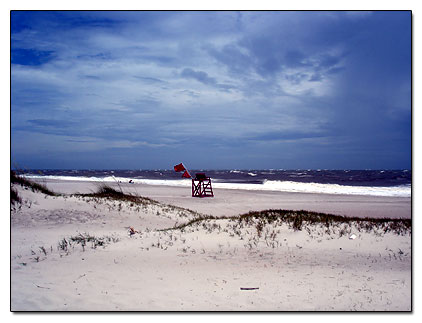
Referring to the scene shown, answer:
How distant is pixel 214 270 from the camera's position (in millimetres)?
6656

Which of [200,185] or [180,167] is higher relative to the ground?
[180,167]

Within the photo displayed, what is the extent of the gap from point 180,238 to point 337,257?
13.0 feet

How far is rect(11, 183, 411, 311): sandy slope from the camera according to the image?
532 cm

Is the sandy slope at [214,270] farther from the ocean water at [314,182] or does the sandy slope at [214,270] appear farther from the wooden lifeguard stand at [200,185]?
the wooden lifeguard stand at [200,185]

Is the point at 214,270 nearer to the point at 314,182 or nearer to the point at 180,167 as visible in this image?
the point at 180,167

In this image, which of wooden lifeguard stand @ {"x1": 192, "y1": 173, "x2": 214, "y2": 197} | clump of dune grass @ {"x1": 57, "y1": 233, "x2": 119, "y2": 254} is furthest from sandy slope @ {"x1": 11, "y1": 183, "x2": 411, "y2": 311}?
wooden lifeguard stand @ {"x1": 192, "y1": 173, "x2": 214, "y2": 197}

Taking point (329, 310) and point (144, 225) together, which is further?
point (144, 225)

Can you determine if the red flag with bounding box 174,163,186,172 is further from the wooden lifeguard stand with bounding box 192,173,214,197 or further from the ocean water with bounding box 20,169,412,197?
the ocean water with bounding box 20,169,412,197

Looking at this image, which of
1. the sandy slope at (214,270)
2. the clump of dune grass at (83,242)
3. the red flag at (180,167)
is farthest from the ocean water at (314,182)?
the clump of dune grass at (83,242)

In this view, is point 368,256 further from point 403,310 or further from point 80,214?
point 80,214

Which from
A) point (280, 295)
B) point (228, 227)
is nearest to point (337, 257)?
point (280, 295)

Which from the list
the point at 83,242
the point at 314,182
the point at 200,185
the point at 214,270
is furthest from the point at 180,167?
the point at 314,182

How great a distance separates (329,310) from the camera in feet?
16.8
